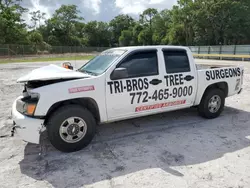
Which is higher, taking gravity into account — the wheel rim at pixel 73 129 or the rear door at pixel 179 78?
the rear door at pixel 179 78

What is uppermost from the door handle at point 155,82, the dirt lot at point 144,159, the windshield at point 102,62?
the windshield at point 102,62

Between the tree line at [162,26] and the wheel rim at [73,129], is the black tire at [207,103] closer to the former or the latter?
the wheel rim at [73,129]

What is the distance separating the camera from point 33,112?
11.4 feet

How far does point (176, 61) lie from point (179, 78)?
15.6 inches

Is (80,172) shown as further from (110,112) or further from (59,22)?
(59,22)

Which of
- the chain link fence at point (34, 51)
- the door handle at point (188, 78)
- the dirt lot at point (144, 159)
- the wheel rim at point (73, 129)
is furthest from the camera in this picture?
the chain link fence at point (34, 51)

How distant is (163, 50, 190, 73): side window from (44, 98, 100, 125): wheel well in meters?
1.73

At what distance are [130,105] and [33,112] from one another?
1.73 m

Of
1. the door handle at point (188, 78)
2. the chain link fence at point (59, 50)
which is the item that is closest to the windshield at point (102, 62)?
the door handle at point (188, 78)

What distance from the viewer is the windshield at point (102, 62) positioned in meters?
4.22

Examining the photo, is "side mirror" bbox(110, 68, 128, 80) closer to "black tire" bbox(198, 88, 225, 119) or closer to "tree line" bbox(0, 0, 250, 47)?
"black tire" bbox(198, 88, 225, 119)

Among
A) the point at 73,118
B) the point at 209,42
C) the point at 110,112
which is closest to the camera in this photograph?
the point at 73,118

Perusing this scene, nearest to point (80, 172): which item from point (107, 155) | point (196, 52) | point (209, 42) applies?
point (107, 155)

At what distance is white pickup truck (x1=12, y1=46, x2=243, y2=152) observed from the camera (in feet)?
11.6
